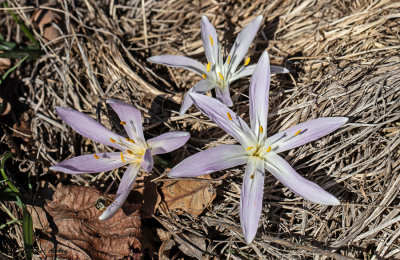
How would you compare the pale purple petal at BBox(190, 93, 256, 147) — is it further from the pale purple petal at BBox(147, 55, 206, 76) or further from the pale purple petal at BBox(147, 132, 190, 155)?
the pale purple petal at BBox(147, 55, 206, 76)

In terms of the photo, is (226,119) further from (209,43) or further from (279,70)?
(209,43)

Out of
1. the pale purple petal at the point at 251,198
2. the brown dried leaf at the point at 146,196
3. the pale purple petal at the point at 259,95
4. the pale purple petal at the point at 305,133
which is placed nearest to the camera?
the pale purple petal at the point at 251,198

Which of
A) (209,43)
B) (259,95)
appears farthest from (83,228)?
(209,43)

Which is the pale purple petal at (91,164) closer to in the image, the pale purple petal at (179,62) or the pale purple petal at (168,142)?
the pale purple petal at (168,142)

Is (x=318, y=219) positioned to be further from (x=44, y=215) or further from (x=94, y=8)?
(x=94, y=8)

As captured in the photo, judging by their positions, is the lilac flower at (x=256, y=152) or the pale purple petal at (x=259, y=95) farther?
the pale purple petal at (x=259, y=95)

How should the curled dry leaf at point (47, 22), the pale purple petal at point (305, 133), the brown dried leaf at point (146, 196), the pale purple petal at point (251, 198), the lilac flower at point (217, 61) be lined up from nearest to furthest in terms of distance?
1. the pale purple petal at point (251, 198)
2. the pale purple petal at point (305, 133)
3. the brown dried leaf at point (146, 196)
4. the lilac flower at point (217, 61)
5. the curled dry leaf at point (47, 22)

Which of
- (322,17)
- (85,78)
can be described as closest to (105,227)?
(85,78)

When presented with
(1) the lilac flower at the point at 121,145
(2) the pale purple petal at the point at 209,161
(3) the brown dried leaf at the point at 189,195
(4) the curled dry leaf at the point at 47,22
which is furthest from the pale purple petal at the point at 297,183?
(4) the curled dry leaf at the point at 47,22

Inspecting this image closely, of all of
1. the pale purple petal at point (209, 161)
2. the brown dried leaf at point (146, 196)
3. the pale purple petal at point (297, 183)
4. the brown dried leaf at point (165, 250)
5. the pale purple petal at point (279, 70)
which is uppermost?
the pale purple petal at point (279, 70)
